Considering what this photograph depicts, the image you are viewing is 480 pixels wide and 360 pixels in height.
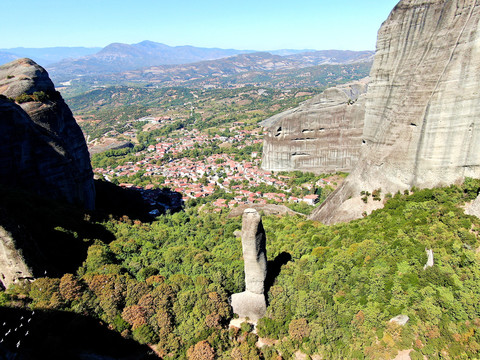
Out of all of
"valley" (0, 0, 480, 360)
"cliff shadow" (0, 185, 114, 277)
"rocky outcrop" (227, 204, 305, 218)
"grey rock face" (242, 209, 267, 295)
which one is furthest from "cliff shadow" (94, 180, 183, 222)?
"grey rock face" (242, 209, 267, 295)

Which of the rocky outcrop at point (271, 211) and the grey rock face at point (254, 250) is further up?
the grey rock face at point (254, 250)

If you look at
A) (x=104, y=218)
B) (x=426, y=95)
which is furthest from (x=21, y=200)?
(x=426, y=95)

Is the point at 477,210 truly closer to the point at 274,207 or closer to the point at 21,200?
the point at 274,207

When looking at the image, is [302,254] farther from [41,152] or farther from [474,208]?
[41,152]

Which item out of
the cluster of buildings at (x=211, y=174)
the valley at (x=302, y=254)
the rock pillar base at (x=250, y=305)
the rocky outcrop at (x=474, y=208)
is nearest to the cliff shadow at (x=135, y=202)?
the cluster of buildings at (x=211, y=174)

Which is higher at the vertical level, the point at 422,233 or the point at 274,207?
the point at 422,233

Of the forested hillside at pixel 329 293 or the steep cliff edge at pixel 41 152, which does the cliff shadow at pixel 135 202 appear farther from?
the forested hillside at pixel 329 293
